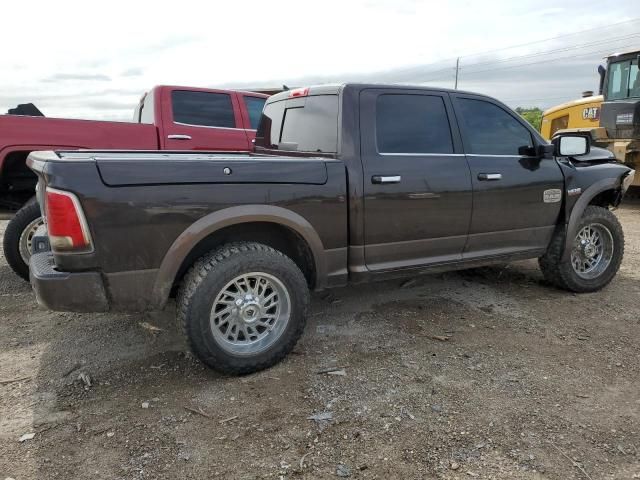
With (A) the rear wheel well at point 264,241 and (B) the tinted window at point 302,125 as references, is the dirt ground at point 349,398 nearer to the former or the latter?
(A) the rear wheel well at point 264,241

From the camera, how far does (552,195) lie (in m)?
4.65

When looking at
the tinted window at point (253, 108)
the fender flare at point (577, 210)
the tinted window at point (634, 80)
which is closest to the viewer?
the fender flare at point (577, 210)

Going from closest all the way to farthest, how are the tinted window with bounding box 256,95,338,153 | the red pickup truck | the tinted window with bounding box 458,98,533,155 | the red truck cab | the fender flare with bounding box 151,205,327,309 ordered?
the fender flare with bounding box 151,205,327,309, the tinted window with bounding box 256,95,338,153, the tinted window with bounding box 458,98,533,155, the red pickup truck, the red truck cab

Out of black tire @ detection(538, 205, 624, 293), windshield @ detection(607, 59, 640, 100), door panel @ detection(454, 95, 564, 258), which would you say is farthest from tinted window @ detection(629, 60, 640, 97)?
door panel @ detection(454, 95, 564, 258)

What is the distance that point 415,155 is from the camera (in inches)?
154

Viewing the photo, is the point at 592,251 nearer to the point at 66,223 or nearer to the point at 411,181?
the point at 411,181

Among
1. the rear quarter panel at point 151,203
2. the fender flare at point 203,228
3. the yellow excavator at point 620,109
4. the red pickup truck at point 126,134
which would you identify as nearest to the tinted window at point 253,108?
the red pickup truck at point 126,134

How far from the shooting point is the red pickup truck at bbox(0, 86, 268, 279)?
4902 millimetres

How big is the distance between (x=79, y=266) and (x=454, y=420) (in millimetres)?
2249

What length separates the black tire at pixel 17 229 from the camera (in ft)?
15.7

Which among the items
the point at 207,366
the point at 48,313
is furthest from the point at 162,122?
the point at 207,366

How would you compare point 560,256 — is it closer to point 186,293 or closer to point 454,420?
Result: point 454,420

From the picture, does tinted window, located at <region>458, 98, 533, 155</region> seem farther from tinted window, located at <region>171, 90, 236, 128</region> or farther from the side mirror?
tinted window, located at <region>171, 90, 236, 128</region>

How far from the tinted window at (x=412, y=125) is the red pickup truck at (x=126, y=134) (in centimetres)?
323
